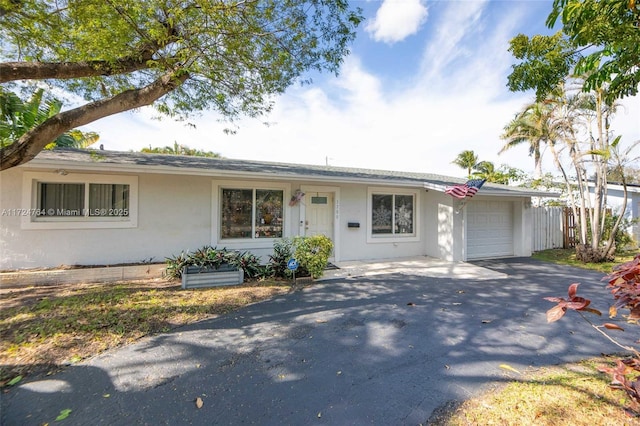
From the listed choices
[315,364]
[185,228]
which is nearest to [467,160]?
[185,228]

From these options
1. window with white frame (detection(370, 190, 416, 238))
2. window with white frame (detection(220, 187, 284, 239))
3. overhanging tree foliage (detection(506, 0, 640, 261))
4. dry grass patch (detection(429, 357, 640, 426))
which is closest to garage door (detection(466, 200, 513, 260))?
window with white frame (detection(370, 190, 416, 238))

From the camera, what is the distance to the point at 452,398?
2523 mm

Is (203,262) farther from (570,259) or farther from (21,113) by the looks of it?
(570,259)

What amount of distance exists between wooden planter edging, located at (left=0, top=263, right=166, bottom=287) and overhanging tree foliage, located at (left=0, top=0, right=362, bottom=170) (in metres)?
3.06

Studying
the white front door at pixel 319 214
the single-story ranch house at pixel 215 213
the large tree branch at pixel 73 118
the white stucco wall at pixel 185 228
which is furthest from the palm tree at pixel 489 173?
the large tree branch at pixel 73 118

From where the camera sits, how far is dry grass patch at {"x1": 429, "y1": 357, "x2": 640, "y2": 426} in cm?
220

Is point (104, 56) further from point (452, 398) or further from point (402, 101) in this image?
point (402, 101)

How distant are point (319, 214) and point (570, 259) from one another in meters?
9.11

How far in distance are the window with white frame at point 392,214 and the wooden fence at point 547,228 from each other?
5756 mm

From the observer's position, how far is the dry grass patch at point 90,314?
3248mm

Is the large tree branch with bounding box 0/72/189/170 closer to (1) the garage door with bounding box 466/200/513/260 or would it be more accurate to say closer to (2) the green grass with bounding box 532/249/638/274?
(1) the garage door with bounding box 466/200/513/260

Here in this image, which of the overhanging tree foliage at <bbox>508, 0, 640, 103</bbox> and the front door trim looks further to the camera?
the front door trim

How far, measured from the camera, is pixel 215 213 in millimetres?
7480

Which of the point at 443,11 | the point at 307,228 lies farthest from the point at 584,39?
the point at 307,228
